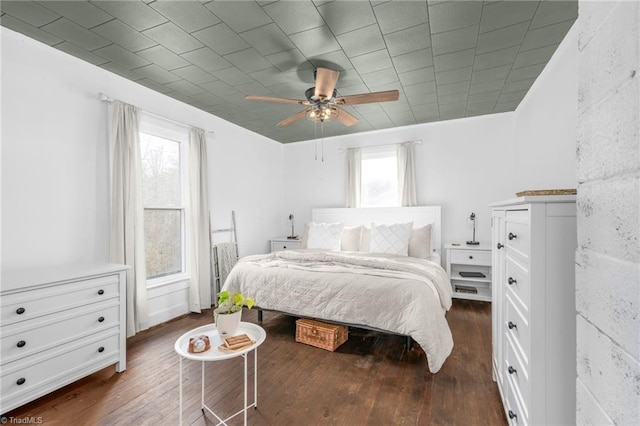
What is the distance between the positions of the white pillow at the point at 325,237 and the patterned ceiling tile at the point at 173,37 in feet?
9.42

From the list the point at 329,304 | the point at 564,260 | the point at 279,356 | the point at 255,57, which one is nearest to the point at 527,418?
the point at 564,260

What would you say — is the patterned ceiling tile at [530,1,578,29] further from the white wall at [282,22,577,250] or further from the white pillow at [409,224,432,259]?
the white pillow at [409,224,432,259]

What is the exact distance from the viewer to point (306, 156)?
18.7ft

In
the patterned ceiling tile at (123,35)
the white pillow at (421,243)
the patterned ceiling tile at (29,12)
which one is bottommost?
the white pillow at (421,243)

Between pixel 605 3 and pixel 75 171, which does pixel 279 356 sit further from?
pixel 605 3

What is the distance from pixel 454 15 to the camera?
2.10 meters

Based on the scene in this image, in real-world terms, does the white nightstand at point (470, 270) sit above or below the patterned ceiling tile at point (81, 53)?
below

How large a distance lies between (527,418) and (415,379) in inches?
42.7

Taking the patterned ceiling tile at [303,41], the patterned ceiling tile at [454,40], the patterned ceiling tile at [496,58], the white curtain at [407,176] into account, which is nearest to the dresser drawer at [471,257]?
the white curtain at [407,176]

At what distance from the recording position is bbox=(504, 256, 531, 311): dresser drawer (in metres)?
1.22

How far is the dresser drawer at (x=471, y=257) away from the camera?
155 inches

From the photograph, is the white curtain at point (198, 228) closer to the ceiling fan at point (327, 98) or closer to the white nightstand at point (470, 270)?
the ceiling fan at point (327, 98)

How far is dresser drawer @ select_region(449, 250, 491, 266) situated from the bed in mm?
366

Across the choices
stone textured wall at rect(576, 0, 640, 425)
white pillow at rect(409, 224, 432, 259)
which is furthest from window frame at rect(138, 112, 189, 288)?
stone textured wall at rect(576, 0, 640, 425)
